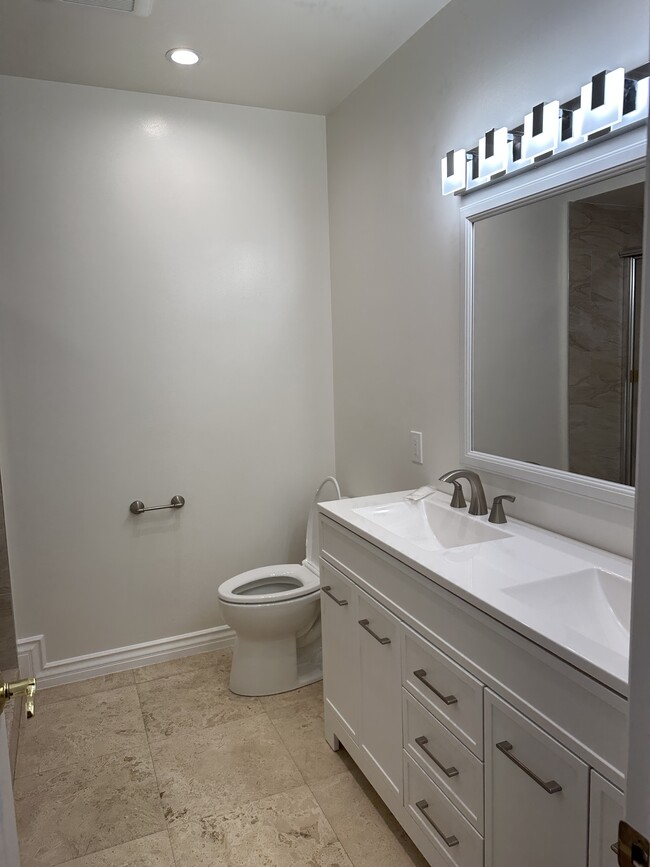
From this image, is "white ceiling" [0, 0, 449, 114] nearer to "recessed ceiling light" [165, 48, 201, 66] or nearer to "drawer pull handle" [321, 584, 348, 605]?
"recessed ceiling light" [165, 48, 201, 66]

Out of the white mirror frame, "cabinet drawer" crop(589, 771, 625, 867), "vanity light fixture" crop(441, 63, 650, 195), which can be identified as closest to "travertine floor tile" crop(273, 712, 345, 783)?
the white mirror frame

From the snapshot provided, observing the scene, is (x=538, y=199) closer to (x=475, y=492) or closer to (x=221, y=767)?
(x=475, y=492)

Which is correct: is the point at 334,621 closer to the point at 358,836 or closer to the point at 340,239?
the point at 358,836

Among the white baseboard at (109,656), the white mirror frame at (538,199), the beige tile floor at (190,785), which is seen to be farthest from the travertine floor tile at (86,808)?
the white mirror frame at (538,199)

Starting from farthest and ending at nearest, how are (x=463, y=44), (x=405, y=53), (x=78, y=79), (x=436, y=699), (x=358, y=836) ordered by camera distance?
(x=78, y=79) < (x=405, y=53) < (x=463, y=44) < (x=358, y=836) < (x=436, y=699)

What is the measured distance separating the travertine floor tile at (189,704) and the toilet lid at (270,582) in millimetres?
417

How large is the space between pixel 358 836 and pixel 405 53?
103 inches

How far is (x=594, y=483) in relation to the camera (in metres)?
1.61

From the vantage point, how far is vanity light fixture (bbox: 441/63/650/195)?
143cm

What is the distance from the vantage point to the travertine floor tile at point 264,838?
179 centimetres

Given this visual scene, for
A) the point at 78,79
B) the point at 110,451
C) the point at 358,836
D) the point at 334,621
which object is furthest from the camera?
the point at 110,451

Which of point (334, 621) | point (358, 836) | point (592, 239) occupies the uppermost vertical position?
point (592, 239)

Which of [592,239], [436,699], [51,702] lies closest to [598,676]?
[436,699]

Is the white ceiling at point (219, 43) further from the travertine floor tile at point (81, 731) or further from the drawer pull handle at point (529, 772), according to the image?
the travertine floor tile at point (81, 731)
